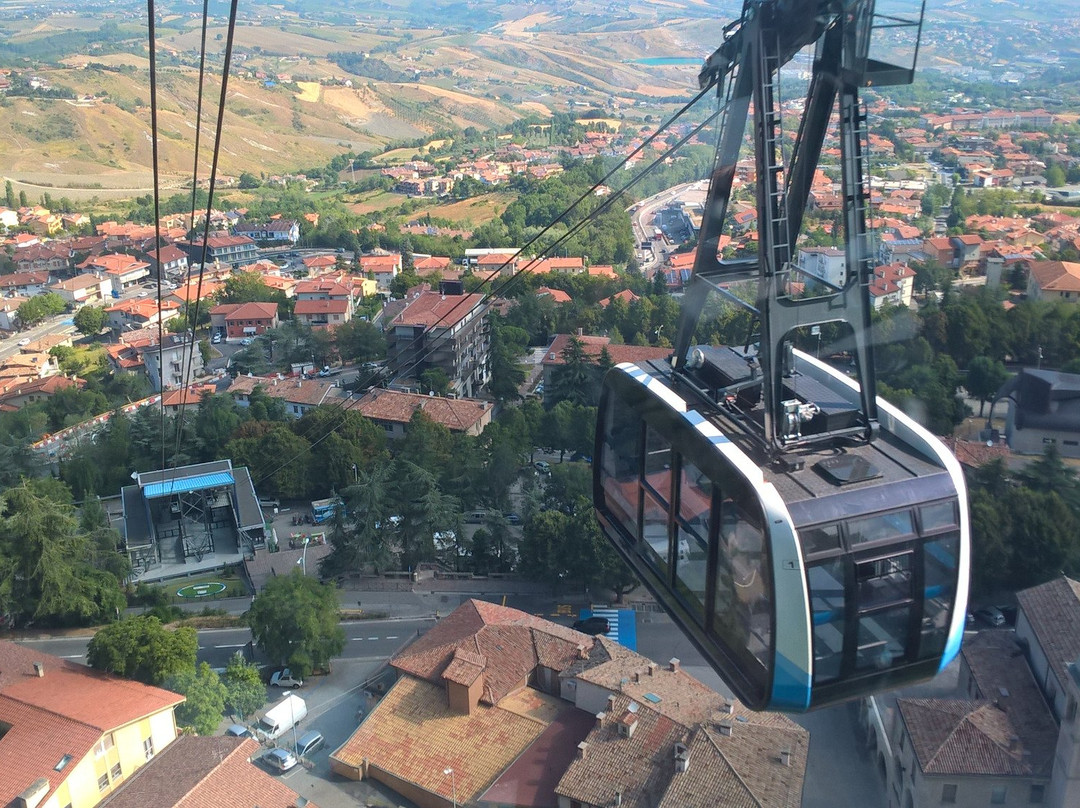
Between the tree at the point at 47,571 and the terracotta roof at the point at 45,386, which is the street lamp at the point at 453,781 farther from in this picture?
the terracotta roof at the point at 45,386

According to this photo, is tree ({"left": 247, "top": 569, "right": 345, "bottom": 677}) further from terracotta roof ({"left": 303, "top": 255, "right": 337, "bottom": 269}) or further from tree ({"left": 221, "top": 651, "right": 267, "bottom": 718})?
terracotta roof ({"left": 303, "top": 255, "right": 337, "bottom": 269})

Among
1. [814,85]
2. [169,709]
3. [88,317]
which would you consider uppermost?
[814,85]

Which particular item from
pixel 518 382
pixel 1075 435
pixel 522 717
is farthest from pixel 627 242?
pixel 522 717

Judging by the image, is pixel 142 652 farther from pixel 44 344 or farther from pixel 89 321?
pixel 89 321

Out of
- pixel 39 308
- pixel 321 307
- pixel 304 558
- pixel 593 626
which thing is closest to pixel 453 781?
pixel 593 626

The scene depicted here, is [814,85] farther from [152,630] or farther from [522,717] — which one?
[152,630]
